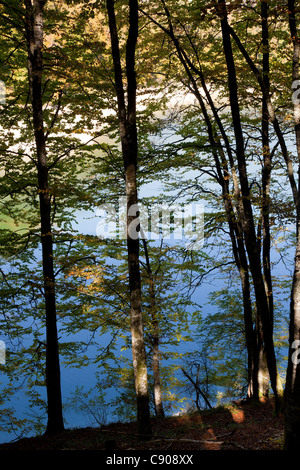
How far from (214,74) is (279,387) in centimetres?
907

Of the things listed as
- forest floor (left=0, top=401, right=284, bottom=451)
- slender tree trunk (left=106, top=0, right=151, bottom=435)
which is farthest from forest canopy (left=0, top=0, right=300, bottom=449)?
forest floor (left=0, top=401, right=284, bottom=451)

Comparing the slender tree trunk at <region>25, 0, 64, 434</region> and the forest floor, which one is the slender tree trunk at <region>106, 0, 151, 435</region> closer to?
the forest floor

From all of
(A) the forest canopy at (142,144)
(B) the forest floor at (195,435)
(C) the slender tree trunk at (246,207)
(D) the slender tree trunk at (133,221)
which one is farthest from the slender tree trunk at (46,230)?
(C) the slender tree trunk at (246,207)

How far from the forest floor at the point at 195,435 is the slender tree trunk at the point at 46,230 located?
72 cm

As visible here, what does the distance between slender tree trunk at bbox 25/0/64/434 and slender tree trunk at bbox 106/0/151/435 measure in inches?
92.3

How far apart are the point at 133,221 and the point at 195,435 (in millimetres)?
4148

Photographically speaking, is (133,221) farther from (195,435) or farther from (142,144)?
(142,144)

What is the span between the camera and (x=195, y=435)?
5961 mm

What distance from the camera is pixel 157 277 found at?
12047 mm

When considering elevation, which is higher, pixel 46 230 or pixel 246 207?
pixel 246 207

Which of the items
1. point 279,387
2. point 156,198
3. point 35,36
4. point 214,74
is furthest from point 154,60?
point 279,387

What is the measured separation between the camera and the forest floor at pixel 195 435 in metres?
4.99

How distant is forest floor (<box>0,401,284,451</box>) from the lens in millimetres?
4988

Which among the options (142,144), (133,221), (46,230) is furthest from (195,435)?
(142,144)
